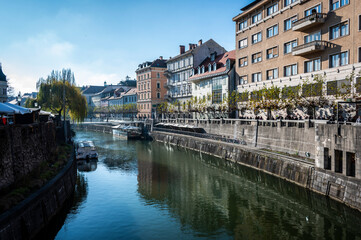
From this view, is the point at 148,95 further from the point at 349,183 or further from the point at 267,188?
the point at 349,183

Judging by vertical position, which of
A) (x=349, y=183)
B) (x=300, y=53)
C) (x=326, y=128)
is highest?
(x=300, y=53)

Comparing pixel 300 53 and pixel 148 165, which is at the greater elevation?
pixel 300 53

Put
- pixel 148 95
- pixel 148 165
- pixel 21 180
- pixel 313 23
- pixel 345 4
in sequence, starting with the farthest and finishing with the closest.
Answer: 1. pixel 148 95
2. pixel 148 165
3. pixel 313 23
4. pixel 345 4
5. pixel 21 180

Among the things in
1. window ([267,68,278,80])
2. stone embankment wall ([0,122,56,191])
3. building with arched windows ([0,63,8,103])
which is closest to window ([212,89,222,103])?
window ([267,68,278,80])

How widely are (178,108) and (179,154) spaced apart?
1016 inches

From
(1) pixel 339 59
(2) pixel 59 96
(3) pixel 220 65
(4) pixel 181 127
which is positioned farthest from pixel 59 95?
(1) pixel 339 59

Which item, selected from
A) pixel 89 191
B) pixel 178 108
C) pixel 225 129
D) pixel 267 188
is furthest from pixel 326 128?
pixel 178 108

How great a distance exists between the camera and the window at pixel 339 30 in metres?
31.6

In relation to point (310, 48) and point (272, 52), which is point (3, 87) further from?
point (310, 48)

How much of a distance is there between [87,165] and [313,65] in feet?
104

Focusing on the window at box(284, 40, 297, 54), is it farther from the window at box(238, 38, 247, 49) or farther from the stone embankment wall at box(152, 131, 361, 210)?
the stone embankment wall at box(152, 131, 361, 210)

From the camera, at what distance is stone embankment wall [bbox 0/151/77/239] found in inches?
507

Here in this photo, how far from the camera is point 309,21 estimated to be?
34438mm

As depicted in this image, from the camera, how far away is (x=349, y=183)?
20031 millimetres
